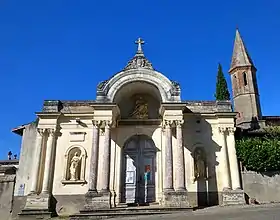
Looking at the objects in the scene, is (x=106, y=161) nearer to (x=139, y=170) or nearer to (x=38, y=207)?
(x=139, y=170)

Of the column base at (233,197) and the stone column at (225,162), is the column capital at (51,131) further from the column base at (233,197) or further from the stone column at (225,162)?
the column base at (233,197)

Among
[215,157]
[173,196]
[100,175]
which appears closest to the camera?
[173,196]

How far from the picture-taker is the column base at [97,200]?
13523 mm

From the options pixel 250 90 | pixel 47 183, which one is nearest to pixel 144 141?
pixel 47 183

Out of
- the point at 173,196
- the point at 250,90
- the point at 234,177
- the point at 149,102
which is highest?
the point at 250,90

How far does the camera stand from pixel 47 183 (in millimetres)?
15703

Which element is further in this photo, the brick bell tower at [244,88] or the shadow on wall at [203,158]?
the brick bell tower at [244,88]

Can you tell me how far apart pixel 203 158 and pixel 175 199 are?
367cm

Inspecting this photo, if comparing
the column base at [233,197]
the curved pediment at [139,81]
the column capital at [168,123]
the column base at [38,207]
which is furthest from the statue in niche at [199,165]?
the column base at [38,207]

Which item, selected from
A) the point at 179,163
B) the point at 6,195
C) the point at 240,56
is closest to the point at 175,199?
the point at 179,163

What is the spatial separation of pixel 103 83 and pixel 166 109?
3859mm

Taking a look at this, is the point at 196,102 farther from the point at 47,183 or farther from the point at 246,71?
the point at 246,71

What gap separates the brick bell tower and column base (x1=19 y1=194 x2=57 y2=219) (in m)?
21.8

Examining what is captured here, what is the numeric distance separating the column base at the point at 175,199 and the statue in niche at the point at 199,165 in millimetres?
2405
